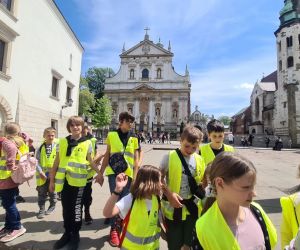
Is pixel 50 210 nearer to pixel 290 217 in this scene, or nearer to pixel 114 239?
pixel 114 239

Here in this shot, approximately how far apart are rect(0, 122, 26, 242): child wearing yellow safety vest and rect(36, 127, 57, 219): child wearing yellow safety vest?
0.97 meters

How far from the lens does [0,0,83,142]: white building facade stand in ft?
38.3

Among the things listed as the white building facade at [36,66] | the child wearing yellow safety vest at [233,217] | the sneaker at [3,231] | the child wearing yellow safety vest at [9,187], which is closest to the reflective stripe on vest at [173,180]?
the child wearing yellow safety vest at [233,217]

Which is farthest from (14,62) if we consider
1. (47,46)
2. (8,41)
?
(47,46)

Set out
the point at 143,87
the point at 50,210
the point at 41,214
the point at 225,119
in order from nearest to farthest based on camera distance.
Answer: the point at 41,214, the point at 50,210, the point at 143,87, the point at 225,119

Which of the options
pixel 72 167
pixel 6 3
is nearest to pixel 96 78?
pixel 6 3

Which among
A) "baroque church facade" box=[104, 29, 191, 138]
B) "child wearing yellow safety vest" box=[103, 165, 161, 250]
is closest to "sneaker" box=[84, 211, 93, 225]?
"child wearing yellow safety vest" box=[103, 165, 161, 250]

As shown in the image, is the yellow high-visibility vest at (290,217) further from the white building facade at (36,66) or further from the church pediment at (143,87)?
the church pediment at (143,87)

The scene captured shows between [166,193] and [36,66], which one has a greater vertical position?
[36,66]

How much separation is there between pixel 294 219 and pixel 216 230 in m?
0.73

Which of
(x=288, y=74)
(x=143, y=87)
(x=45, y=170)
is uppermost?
(x=143, y=87)

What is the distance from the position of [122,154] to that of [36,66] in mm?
12222

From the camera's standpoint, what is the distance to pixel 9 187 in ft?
12.9

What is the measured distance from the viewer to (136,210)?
2482mm
